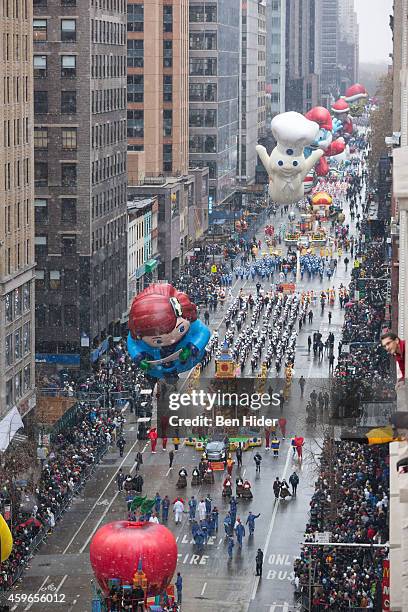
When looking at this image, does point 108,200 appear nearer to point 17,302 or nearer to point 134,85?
point 17,302

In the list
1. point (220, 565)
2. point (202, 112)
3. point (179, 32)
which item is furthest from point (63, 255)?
point (202, 112)

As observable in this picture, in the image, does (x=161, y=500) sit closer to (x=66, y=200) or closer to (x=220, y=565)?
(x=220, y=565)

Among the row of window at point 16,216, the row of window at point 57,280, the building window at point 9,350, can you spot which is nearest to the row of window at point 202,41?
the row of window at point 57,280

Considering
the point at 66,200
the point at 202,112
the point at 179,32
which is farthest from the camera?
the point at 202,112

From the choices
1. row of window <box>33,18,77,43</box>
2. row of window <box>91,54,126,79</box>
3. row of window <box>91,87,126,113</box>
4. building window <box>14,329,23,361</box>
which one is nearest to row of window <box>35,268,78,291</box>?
row of window <box>91,87,126,113</box>

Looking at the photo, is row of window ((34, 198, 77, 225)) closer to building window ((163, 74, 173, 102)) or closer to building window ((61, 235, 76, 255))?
building window ((61, 235, 76, 255))

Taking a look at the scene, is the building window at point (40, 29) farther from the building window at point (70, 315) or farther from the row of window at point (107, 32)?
the building window at point (70, 315)

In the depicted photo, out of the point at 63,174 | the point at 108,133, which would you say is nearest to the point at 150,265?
the point at 108,133
